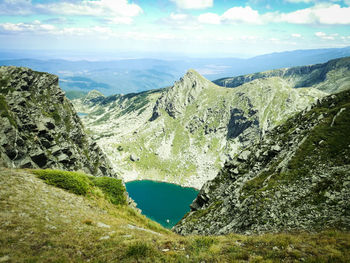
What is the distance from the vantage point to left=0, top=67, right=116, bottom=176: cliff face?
45.6m

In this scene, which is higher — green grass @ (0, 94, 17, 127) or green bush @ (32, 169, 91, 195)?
green grass @ (0, 94, 17, 127)

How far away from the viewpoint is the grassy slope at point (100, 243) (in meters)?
11.5

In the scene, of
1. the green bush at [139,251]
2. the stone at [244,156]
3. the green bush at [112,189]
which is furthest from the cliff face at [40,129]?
the stone at [244,156]

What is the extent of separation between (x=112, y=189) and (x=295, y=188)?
25.0m

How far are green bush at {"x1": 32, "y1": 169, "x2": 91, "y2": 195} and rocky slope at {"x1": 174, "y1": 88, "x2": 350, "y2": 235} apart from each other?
66.5 ft

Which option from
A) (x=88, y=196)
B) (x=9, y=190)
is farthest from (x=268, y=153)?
(x=9, y=190)

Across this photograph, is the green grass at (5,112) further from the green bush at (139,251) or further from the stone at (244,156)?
the stone at (244,156)

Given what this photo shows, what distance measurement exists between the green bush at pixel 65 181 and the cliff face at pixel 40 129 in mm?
13174

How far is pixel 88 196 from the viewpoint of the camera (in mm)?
22609

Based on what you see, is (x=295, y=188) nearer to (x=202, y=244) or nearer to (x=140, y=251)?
(x=202, y=244)

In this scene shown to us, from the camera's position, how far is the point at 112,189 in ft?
83.3

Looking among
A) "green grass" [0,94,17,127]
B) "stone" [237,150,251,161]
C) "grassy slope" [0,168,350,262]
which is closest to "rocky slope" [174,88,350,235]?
"stone" [237,150,251,161]

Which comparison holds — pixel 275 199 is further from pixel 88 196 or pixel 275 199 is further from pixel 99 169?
pixel 99 169

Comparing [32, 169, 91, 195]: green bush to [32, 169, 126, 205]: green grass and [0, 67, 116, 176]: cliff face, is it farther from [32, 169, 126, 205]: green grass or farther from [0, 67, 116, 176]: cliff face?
[0, 67, 116, 176]: cliff face
